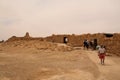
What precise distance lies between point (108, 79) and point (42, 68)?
461 cm

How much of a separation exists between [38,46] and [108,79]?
648 inches

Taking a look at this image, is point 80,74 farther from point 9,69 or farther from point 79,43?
point 79,43

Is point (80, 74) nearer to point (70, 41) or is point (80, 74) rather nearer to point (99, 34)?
point (99, 34)

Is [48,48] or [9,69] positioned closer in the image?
[9,69]

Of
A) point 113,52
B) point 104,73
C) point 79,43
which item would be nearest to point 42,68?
point 104,73

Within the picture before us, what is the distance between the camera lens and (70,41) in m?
36.9

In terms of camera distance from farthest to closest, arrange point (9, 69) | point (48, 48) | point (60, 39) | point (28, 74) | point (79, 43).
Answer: point (60, 39) → point (79, 43) → point (48, 48) → point (9, 69) → point (28, 74)

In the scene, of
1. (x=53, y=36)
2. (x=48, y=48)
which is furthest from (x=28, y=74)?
(x=53, y=36)

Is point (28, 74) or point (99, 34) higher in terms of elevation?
point (99, 34)

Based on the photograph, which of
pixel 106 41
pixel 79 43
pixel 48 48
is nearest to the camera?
pixel 48 48

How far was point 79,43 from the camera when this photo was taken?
3609cm

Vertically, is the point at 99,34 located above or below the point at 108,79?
above

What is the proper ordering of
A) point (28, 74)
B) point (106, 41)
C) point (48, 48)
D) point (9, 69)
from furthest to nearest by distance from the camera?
point (106, 41) < point (48, 48) < point (9, 69) < point (28, 74)

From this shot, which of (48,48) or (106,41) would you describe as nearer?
(48,48)
